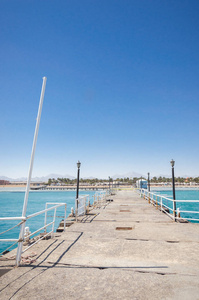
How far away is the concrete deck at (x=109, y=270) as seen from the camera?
2989mm

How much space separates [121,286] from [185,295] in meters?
1.10

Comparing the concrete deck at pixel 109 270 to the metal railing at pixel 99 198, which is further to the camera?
the metal railing at pixel 99 198

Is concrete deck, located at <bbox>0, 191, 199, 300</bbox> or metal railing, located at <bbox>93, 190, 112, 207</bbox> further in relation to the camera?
metal railing, located at <bbox>93, 190, 112, 207</bbox>

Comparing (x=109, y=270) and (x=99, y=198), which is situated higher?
(x=109, y=270)

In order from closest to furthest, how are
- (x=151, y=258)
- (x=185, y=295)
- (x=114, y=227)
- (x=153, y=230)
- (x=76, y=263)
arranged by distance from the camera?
1. (x=185, y=295)
2. (x=76, y=263)
3. (x=151, y=258)
4. (x=153, y=230)
5. (x=114, y=227)

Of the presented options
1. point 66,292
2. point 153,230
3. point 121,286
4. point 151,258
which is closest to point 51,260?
point 66,292

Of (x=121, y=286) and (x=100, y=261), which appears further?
A: (x=100, y=261)

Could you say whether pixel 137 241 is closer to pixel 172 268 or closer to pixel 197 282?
pixel 172 268

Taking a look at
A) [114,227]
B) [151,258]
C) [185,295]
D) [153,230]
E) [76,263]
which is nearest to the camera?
[185,295]

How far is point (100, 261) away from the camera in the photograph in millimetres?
4352

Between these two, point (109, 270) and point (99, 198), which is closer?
point (109, 270)

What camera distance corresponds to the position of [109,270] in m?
3.81

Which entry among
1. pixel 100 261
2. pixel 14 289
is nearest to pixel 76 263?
pixel 100 261

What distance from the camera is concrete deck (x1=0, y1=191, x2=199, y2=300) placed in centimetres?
299
